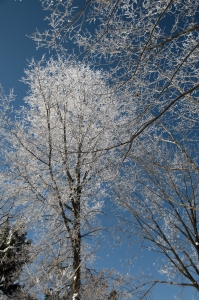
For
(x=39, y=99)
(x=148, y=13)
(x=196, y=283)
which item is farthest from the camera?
(x=39, y=99)

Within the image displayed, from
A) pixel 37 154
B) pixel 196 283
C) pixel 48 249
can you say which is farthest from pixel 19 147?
pixel 196 283

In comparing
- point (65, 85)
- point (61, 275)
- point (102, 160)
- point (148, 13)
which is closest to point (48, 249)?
point (61, 275)

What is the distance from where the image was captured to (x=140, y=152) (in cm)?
608

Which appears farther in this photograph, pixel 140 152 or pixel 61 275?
pixel 61 275

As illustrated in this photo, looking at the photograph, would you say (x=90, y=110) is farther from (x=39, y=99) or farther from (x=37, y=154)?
(x=37, y=154)

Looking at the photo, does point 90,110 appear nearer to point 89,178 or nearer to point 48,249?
point 89,178

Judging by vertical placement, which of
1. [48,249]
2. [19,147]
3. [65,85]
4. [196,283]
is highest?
[65,85]

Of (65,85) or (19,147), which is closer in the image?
(19,147)

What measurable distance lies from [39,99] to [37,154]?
1.63 metres

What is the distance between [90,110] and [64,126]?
3.30ft

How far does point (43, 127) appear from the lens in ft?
24.3

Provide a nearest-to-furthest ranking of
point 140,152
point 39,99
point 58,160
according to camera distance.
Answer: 1. point 140,152
2. point 58,160
3. point 39,99

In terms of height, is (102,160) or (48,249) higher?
(102,160)

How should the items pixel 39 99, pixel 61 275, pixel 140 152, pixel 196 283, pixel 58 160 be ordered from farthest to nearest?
pixel 39 99 → pixel 58 160 → pixel 61 275 → pixel 140 152 → pixel 196 283
